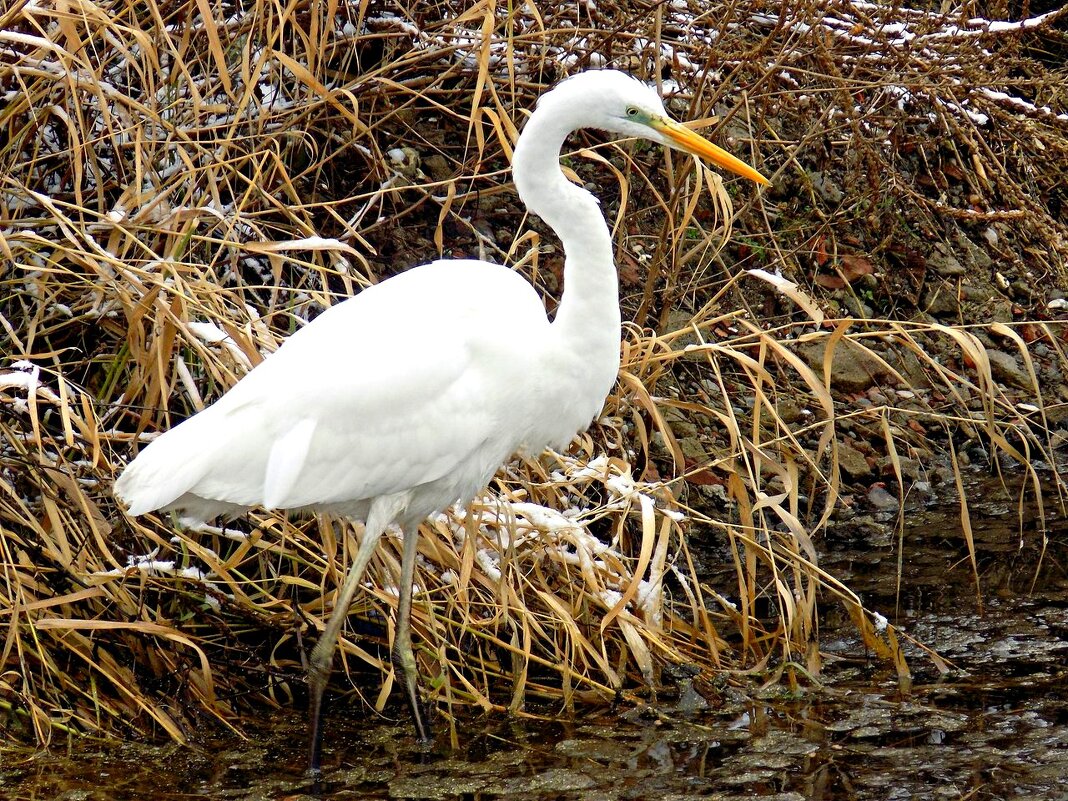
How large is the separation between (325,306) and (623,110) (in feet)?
4.17

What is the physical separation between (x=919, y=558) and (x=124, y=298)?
8.32 ft

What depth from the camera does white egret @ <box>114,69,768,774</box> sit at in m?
2.87

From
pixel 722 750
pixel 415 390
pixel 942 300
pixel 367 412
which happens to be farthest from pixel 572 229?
pixel 942 300

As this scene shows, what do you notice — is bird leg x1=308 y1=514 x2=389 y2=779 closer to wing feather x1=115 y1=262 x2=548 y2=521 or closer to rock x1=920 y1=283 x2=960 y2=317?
wing feather x1=115 y1=262 x2=548 y2=521

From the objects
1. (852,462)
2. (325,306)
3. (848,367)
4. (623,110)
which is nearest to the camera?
(623,110)

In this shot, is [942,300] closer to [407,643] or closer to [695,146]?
[695,146]

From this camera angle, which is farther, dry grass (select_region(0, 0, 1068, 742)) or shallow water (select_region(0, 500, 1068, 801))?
dry grass (select_region(0, 0, 1068, 742))

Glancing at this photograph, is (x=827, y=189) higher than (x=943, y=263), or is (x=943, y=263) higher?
(x=827, y=189)

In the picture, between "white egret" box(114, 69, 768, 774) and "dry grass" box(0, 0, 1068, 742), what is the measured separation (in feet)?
1.16

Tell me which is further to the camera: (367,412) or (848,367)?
(848,367)

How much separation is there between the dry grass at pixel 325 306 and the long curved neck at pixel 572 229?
0.58 m

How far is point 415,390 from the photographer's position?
292 cm

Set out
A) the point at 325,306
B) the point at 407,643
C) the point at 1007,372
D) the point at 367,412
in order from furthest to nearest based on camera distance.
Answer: the point at 1007,372, the point at 325,306, the point at 407,643, the point at 367,412

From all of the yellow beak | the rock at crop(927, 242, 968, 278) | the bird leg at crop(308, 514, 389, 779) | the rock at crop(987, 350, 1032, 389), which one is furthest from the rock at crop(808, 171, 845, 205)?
the bird leg at crop(308, 514, 389, 779)
